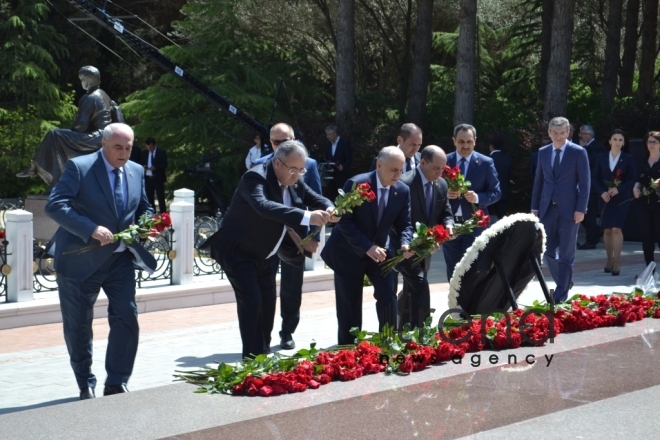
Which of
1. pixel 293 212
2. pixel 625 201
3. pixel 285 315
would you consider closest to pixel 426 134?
pixel 625 201

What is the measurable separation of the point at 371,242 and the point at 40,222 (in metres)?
7.68

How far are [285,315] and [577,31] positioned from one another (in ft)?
90.2

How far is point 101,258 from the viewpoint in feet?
22.9

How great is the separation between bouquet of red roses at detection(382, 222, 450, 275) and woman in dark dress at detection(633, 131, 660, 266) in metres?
6.26

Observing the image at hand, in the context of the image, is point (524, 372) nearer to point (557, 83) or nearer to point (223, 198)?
point (557, 83)

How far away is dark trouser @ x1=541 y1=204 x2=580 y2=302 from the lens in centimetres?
1068

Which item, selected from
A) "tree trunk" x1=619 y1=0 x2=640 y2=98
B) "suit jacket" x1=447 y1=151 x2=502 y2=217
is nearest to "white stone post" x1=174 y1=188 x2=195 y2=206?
"suit jacket" x1=447 y1=151 x2=502 y2=217

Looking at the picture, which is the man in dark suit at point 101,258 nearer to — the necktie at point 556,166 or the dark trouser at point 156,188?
the necktie at point 556,166

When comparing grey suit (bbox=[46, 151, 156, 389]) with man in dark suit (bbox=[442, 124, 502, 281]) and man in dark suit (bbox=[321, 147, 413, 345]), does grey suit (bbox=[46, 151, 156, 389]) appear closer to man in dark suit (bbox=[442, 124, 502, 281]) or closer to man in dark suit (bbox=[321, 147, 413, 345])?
man in dark suit (bbox=[321, 147, 413, 345])

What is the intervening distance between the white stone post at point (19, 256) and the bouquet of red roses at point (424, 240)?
4.32 metres

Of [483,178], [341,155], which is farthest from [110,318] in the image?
[341,155]

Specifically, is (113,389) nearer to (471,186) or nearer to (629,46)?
(471,186)

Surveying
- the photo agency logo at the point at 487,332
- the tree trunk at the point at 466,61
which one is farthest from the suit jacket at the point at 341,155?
the photo agency logo at the point at 487,332

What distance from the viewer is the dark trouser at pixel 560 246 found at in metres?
10.7
